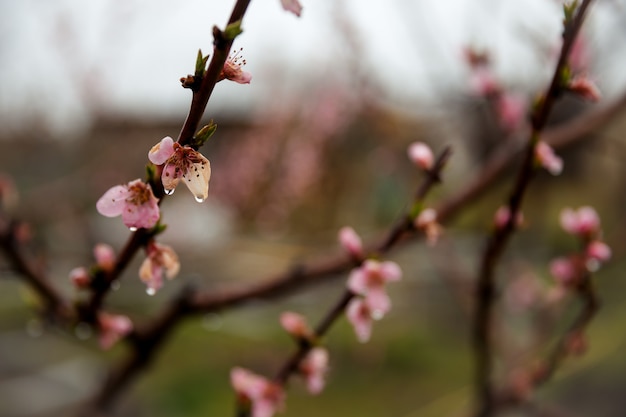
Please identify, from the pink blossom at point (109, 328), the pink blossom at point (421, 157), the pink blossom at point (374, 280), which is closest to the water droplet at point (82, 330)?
the pink blossom at point (109, 328)

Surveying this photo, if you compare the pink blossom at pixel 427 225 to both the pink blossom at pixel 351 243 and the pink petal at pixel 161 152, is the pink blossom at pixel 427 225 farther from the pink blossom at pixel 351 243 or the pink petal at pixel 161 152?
the pink petal at pixel 161 152

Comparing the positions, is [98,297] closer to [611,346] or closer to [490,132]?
[490,132]

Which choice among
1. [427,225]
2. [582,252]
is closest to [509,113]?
[582,252]

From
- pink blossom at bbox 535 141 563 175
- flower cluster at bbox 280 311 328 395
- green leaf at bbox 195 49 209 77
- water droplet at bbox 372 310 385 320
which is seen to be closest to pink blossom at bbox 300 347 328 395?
flower cluster at bbox 280 311 328 395

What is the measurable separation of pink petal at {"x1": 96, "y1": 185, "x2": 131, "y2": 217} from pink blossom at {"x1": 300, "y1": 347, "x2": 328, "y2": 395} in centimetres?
38

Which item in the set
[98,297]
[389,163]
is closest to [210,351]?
[389,163]

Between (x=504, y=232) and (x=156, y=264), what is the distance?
1.36ft

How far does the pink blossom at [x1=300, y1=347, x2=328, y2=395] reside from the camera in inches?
28.9

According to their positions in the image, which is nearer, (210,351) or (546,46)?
(546,46)

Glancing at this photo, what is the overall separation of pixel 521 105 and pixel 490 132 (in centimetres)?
150

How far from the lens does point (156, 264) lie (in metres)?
0.50

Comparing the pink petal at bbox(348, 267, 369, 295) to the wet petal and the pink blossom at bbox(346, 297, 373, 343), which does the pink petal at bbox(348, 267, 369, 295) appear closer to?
the pink blossom at bbox(346, 297, 373, 343)

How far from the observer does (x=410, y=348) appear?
466 cm

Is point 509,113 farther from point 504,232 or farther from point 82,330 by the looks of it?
point 82,330
